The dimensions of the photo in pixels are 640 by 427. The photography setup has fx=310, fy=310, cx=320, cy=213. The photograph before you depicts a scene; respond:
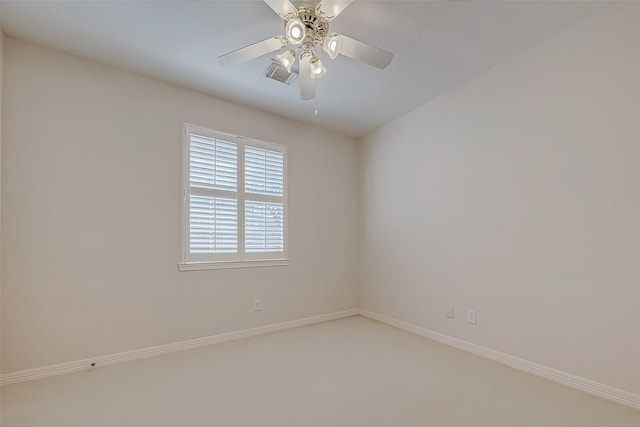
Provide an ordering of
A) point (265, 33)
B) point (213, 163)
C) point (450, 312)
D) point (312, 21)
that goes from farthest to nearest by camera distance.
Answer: point (213, 163) → point (450, 312) → point (265, 33) → point (312, 21)

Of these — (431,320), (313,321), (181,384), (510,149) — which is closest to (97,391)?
(181,384)

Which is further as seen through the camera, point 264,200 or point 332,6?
point 264,200

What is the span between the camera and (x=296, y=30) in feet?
5.91

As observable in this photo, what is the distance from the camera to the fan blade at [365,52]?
75.4 inches

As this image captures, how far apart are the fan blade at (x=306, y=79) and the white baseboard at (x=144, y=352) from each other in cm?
259

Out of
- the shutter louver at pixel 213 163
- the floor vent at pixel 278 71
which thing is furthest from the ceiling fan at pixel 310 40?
the shutter louver at pixel 213 163

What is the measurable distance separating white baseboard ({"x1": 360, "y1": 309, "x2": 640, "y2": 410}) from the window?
1936 millimetres

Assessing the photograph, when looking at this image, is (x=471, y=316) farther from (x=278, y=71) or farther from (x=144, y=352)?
(x=144, y=352)

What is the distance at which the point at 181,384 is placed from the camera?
7.80 ft

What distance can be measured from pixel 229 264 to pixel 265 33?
2.27m

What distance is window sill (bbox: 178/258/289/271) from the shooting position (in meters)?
3.15

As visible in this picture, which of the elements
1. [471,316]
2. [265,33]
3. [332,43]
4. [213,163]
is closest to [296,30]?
[332,43]

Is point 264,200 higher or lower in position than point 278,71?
lower

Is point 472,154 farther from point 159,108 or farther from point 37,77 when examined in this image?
point 37,77
